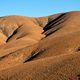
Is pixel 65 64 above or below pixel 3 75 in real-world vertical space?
above

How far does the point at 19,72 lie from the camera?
42938 mm

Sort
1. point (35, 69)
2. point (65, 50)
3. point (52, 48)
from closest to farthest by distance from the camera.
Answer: point (35, 69) → point (65, 50) → point (52, 48)

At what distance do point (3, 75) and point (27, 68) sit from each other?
13.2 ft

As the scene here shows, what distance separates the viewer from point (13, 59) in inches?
2810

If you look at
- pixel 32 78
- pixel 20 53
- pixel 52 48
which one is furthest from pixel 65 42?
pixel 32 78

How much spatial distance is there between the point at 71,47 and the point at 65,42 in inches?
291

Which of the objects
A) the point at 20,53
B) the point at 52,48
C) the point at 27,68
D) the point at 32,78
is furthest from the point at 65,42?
the point at 32,78

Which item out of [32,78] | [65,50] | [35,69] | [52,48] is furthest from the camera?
[52,48]

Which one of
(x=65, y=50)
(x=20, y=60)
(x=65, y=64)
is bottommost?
(x=20, y=60)

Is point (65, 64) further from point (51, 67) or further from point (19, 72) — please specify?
point (19, 72)

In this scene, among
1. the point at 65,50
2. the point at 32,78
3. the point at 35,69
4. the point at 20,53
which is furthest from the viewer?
the point at 20,53

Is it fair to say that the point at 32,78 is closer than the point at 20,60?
Yes

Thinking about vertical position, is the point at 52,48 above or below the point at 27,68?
below

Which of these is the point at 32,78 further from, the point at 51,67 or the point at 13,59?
the point at 13,59
